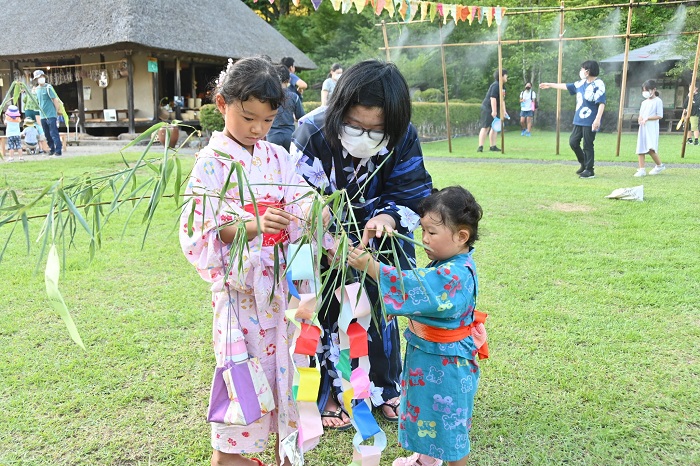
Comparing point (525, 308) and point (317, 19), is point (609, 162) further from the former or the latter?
point (317, 19)

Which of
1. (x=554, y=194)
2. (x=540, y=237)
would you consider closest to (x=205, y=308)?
(x=540, y=237)

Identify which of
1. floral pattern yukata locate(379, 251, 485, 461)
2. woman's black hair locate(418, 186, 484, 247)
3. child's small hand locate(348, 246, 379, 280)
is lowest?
floral pattern yukata locate(379, 251, 485, 461)

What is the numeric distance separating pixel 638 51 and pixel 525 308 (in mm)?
23968

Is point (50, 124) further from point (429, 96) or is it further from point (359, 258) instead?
point (429, 96)

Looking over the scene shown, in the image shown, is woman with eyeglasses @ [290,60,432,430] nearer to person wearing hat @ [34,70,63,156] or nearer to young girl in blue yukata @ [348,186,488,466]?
young girl in blue yukata @ [348,186,488,466]

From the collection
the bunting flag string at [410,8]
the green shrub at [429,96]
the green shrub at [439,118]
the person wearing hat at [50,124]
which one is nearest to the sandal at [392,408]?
the bunting flag string at [410,8]

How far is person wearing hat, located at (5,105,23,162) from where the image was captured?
11.2m

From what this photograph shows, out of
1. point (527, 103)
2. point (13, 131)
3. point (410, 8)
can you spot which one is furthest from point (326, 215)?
point (527, 103)

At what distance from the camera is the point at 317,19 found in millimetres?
26344

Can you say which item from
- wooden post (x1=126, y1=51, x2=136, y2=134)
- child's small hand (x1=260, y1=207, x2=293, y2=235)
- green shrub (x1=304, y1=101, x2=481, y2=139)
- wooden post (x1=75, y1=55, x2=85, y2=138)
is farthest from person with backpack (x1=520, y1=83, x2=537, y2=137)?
child's small hand (x1=260, y1=207, x2=293, y2=235)

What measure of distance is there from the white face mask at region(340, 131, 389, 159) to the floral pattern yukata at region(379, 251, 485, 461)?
0.50 metres

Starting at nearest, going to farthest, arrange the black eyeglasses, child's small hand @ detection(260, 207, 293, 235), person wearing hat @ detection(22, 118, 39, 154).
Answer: child's small hand @ detection(260, 207, 293, 235) < the black eyeglasses < person wearing hat @ detection(22, 118, 39, 154)

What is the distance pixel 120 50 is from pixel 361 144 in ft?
53.2

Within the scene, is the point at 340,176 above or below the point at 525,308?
above
